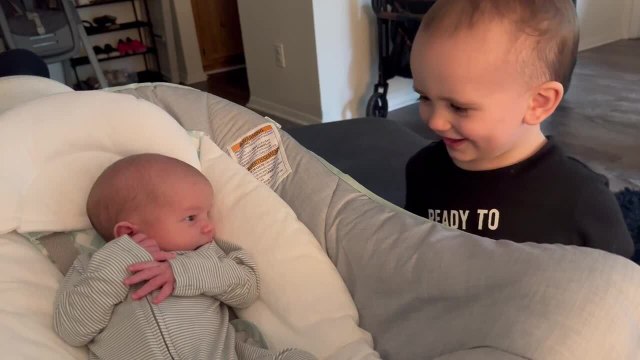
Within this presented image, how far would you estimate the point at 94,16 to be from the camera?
4293mm

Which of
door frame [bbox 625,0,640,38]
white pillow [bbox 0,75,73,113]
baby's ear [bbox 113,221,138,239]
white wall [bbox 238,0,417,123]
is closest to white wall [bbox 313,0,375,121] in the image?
white wall [bbox 238,0,417,123]

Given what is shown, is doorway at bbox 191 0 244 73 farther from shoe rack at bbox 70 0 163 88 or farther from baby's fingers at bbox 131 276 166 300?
baby's fingers at bbox 131 276 166 300

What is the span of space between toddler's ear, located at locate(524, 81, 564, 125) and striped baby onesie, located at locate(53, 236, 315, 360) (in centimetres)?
51

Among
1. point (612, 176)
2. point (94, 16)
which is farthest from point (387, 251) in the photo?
point (94, 16)

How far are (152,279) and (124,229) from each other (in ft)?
0.48

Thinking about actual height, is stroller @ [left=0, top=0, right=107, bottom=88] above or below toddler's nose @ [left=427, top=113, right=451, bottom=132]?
below

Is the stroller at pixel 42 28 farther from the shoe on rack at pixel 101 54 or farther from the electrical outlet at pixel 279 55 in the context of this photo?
the electrical outlet at pixel 279 55

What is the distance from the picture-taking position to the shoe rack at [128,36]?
164 inches

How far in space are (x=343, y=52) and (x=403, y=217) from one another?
7.15 feet

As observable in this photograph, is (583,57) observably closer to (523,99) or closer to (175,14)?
(175,14)

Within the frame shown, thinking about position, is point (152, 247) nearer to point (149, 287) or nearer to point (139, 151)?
point (149, 287)

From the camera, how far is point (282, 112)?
11.1 feet

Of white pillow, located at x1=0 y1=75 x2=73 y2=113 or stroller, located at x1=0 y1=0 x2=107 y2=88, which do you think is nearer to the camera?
white pillow, located at x1=0 y1=75 x2=73 y2=113

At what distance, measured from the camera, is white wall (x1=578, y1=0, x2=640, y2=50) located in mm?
4273
